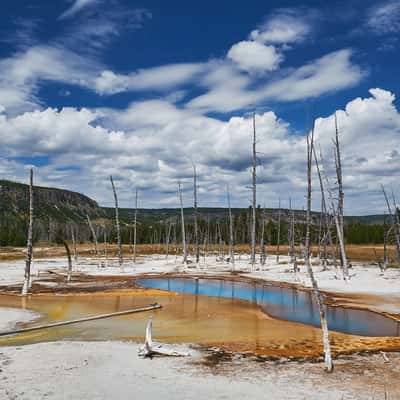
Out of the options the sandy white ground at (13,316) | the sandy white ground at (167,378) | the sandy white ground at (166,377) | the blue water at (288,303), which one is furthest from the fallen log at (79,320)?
the blue water at (288,303)

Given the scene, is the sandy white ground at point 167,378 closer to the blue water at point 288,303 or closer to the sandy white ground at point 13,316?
the sandy white ground at point 13,316

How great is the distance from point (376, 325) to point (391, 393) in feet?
27.3

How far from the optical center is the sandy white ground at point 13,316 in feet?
52.7

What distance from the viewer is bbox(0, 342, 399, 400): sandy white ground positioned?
8633 millimetres

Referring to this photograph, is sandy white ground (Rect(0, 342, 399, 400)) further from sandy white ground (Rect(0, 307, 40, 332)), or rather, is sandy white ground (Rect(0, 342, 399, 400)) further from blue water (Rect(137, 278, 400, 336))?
blue water (Rect(137, 278, 400, 336))

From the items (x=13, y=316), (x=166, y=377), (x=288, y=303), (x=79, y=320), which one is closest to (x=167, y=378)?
(x=166, y=377)

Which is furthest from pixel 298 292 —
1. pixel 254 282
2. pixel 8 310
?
pixel 8 310

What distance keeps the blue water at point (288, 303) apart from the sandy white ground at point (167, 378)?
4.95 m

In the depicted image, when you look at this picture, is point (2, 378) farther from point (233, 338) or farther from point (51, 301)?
point (51, 301)

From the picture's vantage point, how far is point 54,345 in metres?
12.7

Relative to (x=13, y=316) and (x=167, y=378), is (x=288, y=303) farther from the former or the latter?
(x=167, y=378)

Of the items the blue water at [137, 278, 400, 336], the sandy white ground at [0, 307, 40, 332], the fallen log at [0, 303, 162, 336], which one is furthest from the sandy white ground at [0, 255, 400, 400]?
the blue water at [137, 278, 400, 336]

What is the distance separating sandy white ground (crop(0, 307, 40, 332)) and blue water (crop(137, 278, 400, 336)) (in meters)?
10.2

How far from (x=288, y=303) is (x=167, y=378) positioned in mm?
14206
